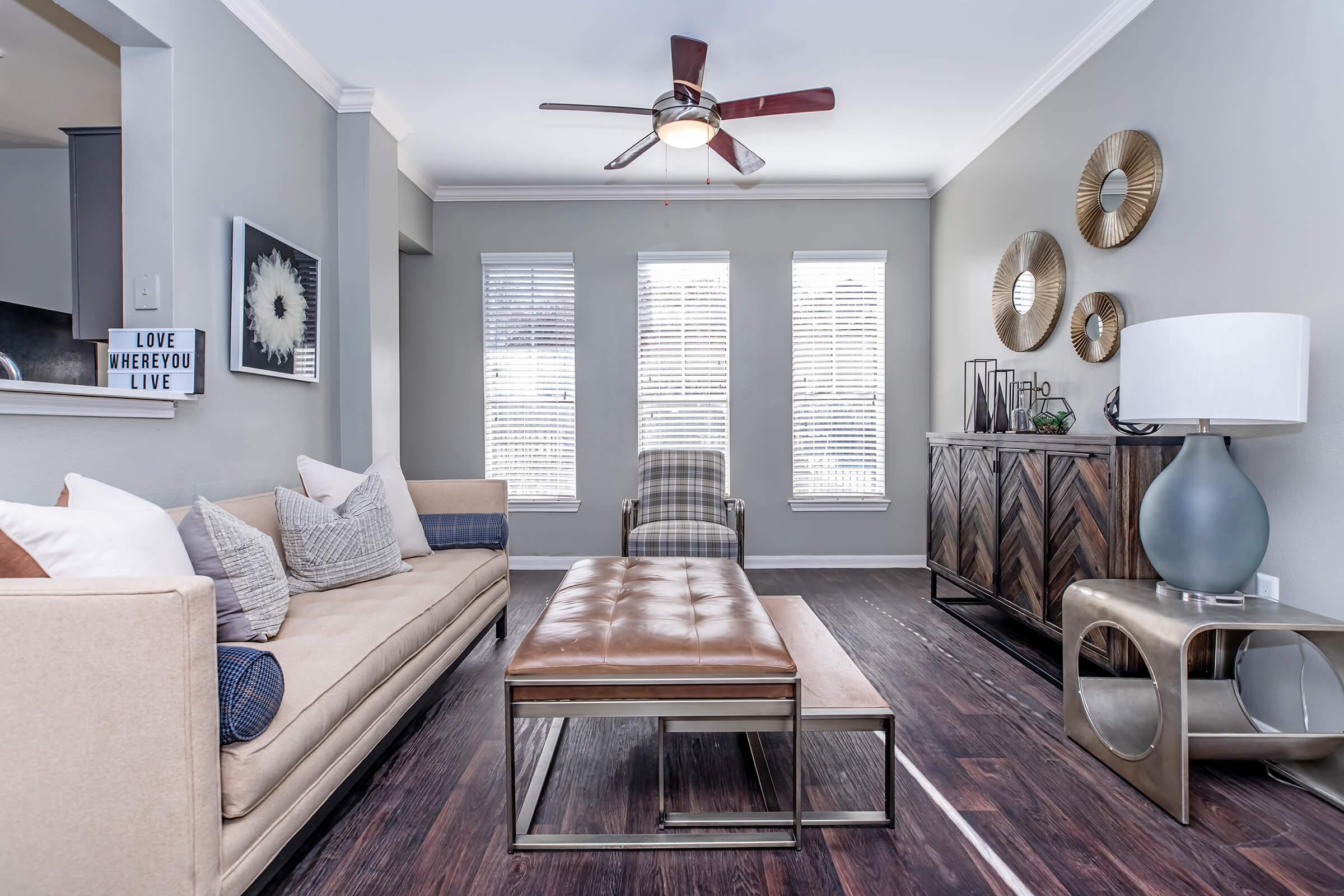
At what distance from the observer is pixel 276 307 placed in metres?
3.01

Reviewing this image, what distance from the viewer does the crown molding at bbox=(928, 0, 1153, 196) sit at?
9.45 ft

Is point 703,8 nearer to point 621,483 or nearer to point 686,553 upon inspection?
point 686,553

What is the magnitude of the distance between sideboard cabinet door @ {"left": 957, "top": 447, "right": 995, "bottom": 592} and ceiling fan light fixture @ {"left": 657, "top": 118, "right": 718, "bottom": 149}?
6.90 ft

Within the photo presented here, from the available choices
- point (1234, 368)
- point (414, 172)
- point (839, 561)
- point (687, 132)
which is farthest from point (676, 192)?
point (1234, 368)

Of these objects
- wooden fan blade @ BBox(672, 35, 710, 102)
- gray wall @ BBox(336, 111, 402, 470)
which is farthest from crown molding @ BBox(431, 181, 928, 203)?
wooden fan blade @ BBox(672, 35, 710, 102)

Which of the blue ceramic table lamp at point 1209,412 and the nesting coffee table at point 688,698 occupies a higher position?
the blue ceramic table lamp at point 1209,412

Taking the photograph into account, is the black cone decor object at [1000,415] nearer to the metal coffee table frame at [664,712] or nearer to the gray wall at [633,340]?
the gray wall at [633,340]

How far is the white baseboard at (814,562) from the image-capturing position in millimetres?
5129

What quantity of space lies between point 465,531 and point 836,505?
300 cm

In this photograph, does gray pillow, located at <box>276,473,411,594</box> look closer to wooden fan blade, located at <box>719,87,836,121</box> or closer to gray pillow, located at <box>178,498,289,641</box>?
gray pillow, located at <box>178,498,289,641</box>

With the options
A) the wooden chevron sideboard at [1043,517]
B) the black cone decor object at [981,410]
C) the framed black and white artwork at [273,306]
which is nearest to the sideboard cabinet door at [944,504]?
the wooden chevron sideboard at [1043,517]

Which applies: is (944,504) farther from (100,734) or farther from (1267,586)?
(100,734)

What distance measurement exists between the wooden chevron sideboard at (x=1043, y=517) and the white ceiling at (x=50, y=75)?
450cm

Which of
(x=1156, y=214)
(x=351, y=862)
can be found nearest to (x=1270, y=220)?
(x=1156, y=214)
